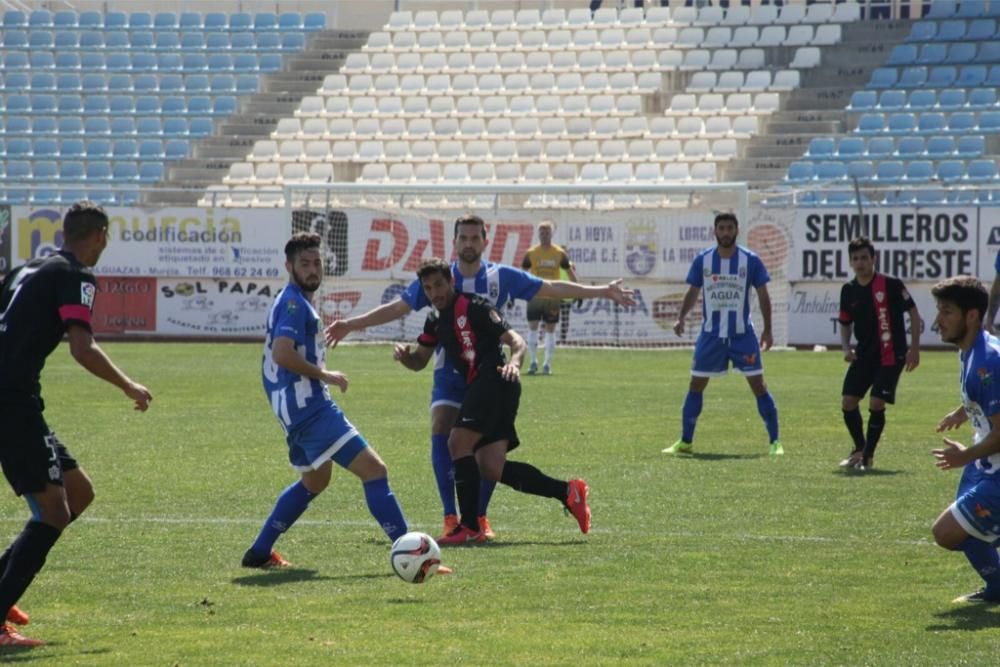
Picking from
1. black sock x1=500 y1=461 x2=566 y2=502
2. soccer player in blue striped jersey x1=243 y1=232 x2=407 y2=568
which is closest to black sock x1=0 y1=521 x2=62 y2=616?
soccer player in blue striped jersey x1=243 y1=232 x2=407 y2=568

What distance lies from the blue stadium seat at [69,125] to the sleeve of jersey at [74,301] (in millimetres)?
34075

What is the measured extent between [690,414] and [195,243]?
1911cm

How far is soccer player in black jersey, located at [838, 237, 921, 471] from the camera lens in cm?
1343

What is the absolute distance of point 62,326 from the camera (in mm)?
6930

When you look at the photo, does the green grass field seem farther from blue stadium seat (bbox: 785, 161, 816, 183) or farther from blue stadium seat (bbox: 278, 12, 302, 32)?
blue stadium seat (bbox: 278, 12, 302, 32)

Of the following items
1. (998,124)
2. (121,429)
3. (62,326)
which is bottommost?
(121,429)

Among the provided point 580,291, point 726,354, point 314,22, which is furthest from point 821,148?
point 580,291

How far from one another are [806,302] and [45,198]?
1841 centimetres

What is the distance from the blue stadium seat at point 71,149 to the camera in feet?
126

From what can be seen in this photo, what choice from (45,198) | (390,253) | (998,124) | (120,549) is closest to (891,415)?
(120,549)

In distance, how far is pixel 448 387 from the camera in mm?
10164

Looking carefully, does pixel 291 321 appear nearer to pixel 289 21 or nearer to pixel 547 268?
pixel 547 268

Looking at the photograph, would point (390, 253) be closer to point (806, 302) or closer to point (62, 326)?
point (806, 302)

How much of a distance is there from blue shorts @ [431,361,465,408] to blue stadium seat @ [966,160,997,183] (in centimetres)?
2395
